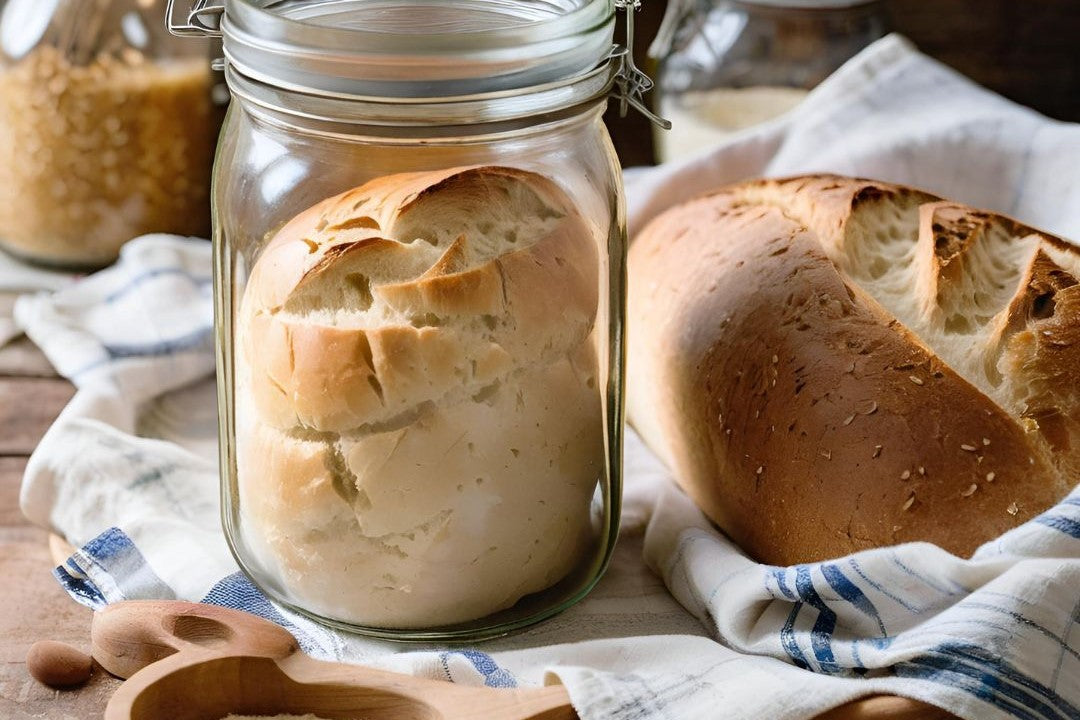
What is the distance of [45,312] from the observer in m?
1.44

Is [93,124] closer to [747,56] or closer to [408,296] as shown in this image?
[747,56]

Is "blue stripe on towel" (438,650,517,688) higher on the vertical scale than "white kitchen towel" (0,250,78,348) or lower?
higher

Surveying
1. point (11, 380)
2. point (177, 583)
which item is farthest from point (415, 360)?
point (11, 380)

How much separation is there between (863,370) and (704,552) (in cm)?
17

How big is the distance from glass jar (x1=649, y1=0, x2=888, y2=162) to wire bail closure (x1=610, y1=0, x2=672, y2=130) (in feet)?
2.22

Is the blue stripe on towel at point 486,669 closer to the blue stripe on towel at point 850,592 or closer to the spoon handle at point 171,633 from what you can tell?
the spoon handle at point 171,633

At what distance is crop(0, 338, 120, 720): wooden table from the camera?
0.87 m

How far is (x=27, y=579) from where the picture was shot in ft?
3.39

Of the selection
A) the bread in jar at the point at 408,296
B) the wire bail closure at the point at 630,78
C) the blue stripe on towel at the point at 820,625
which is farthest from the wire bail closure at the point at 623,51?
the blue stripe on towel at the point at 820,625

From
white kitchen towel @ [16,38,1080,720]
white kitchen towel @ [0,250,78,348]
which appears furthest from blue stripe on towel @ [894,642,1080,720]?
white kitchen towel @ [0,250,78,348]

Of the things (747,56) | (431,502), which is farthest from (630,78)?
(747,56)

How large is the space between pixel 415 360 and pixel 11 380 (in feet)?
2.33

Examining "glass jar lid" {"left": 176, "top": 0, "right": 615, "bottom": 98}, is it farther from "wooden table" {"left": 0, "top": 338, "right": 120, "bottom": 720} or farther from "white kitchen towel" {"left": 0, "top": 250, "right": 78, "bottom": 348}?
"white kitchen towel" {"left": 0, "top": 250, "right": 78, "bottom": 348}

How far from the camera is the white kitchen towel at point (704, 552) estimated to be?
0.79 m
